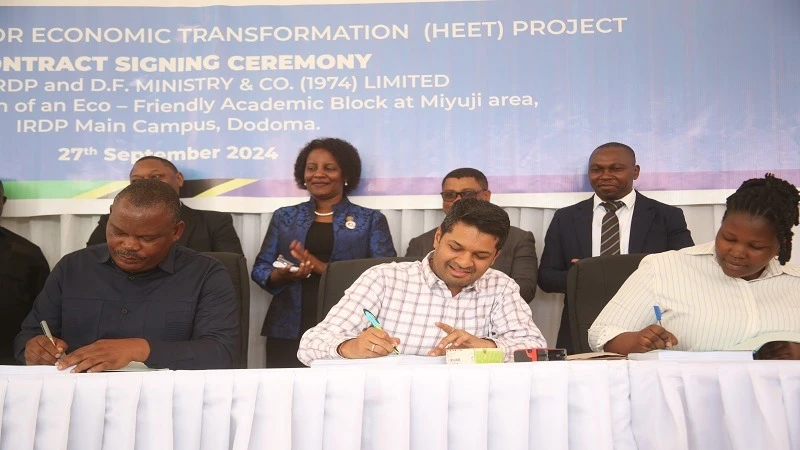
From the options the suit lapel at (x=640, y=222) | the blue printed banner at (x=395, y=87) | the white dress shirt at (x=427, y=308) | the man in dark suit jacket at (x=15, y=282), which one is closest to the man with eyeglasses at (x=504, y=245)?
the blue printed banner at (x=395, y=87)

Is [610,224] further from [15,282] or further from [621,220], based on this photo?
[15,282]

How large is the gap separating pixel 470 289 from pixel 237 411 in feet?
3.91

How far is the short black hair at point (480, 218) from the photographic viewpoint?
2.68 metres

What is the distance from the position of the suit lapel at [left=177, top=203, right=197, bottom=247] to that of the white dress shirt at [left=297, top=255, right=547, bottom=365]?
1645 millimetres

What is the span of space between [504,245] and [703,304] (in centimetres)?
121

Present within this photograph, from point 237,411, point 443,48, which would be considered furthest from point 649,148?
point 237,411

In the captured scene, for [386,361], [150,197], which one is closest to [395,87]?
[150,197]

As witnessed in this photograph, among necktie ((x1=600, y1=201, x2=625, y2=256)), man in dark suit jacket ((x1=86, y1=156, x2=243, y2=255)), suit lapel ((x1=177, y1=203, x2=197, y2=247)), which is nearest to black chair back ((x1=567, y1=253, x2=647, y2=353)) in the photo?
necktie ((x1=600, y1=201, x2=625, y2=256))

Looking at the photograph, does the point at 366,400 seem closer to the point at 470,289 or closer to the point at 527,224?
the point at 470,289

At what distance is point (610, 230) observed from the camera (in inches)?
166

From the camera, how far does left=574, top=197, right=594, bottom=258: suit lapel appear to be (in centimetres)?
418

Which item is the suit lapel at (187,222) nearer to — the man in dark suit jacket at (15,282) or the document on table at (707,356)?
the man in dark suit jacket at (15,282)

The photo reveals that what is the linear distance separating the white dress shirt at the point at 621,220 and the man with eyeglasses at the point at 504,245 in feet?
0.98

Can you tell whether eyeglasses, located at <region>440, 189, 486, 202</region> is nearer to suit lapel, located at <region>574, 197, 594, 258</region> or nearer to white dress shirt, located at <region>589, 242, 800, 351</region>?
suit lapel, located at <region>574, 197, 594, 258</region>
